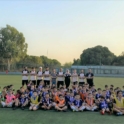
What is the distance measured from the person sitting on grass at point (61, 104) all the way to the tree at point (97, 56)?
5260cm

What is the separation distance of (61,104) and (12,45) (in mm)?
38468

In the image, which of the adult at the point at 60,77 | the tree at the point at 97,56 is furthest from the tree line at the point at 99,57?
the adult at the point at 60,77

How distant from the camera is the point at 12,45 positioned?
43594mm

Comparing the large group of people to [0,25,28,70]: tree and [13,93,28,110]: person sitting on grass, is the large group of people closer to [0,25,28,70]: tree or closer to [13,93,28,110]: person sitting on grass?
[13,93,28,110]: person sitting on grass

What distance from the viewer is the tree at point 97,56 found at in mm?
60084

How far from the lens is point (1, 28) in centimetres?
4484

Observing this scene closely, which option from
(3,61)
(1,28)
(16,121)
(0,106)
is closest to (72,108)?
(16,121)

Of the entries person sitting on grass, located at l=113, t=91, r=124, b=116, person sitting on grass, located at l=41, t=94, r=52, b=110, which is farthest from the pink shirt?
person sitting on grass, located at l=113, t=91, r=124, b=116

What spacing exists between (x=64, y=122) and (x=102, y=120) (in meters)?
1.21

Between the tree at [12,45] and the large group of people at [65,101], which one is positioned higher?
the tree at [12,45]

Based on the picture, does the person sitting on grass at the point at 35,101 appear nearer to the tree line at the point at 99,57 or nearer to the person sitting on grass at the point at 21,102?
the person sitting on grass at the point at 21,102

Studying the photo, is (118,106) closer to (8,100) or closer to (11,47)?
(8,100)

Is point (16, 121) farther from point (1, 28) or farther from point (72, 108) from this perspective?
point (1, 28)

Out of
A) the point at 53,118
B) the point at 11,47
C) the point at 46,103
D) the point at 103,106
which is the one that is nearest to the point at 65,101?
the point at 46,103
